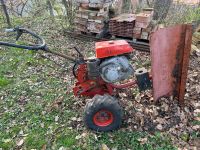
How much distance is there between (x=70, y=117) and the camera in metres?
4.12

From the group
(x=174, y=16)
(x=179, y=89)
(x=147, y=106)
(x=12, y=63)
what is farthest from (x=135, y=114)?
(x=174, y=16)

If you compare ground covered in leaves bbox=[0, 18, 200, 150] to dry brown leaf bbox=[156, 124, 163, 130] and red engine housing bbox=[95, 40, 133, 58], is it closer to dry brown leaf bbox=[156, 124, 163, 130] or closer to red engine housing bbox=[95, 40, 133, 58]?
dry brown leaf bbox=[156, 124, 163, 130]

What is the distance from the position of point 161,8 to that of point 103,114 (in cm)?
457

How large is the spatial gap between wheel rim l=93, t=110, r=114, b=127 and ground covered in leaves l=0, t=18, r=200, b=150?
15 centimetres

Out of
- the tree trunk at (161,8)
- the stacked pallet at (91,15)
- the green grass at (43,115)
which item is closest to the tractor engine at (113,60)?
the green grass at (43,115)

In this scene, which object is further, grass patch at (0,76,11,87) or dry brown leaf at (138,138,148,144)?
grass patch at (0,76,11,87)

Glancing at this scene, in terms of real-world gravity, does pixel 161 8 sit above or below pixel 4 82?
above

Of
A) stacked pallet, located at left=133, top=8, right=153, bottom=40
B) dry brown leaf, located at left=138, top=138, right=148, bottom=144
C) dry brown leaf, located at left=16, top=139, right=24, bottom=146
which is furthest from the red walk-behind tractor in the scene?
stacked pallet, located at left=133, top=8, right=153, bottom=40

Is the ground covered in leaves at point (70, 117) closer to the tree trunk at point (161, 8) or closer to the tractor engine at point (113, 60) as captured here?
the tractor engine at point (113, 60)

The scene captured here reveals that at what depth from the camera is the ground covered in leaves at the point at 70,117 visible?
3.62m

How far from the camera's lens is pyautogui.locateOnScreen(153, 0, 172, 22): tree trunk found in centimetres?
719

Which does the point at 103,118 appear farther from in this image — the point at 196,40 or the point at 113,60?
the point at 196,40

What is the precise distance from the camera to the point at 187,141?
11.9 ft

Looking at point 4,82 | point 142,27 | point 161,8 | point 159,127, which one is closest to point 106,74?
point 159,127
